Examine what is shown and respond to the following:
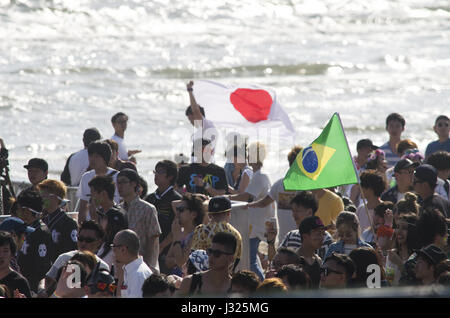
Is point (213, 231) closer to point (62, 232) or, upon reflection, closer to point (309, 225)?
point (309, 225)

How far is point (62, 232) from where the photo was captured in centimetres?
731

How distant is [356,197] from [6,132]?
15.5 m

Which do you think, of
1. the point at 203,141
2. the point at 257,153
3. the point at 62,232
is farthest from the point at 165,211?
the point at 257,153

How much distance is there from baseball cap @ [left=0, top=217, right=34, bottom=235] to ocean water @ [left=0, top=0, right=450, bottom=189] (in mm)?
10528

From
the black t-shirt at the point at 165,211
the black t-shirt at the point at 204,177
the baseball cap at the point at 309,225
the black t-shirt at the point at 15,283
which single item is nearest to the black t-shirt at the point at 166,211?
the black t-shirt at the point at 165,211

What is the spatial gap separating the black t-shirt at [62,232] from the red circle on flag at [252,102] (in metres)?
3.46

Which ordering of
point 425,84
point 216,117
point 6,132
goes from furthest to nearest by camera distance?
1. point 425,84
2. point 6,132
3. point 216,117

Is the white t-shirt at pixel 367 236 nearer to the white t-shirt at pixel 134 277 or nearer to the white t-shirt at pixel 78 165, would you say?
the white t-shirt at pixel 134 277

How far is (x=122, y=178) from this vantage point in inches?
299

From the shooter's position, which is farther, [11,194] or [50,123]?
[50,123]
